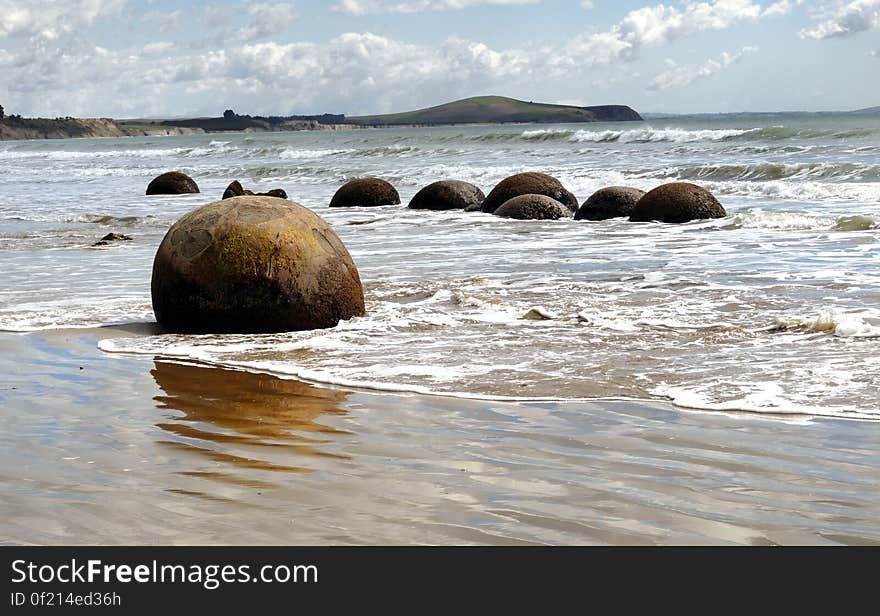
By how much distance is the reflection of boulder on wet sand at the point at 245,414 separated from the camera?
4793 mm

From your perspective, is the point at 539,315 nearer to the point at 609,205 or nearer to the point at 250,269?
the point at 250,269

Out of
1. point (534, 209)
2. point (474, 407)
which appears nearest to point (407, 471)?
point (474, 407)

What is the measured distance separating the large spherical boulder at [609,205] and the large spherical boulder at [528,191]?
1278mm

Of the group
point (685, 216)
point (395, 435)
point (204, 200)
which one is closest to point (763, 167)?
point (685, 216)

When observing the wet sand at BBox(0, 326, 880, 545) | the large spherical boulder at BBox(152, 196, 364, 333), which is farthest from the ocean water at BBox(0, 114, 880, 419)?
the wet sand at BBox(0, 326, 880, 545)

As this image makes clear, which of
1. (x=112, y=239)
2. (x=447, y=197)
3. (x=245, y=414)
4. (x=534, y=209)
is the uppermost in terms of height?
(x=447, y=197)

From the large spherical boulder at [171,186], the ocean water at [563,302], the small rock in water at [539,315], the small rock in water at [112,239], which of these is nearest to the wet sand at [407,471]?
the ocean water at [563,302]

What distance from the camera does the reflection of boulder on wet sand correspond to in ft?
15.7

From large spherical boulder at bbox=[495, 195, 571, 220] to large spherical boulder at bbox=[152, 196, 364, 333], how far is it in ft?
35.9

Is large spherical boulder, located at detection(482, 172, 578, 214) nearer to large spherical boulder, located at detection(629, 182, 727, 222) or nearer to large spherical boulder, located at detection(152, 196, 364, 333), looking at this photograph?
large spherical boulder, located at detection(629, 182, 727, 222)

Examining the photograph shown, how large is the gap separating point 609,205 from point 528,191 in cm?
229

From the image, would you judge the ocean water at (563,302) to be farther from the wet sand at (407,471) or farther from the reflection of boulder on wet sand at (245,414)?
the wet sand at (407,471)

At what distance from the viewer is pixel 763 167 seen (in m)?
28.2

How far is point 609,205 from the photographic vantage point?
720 inches
